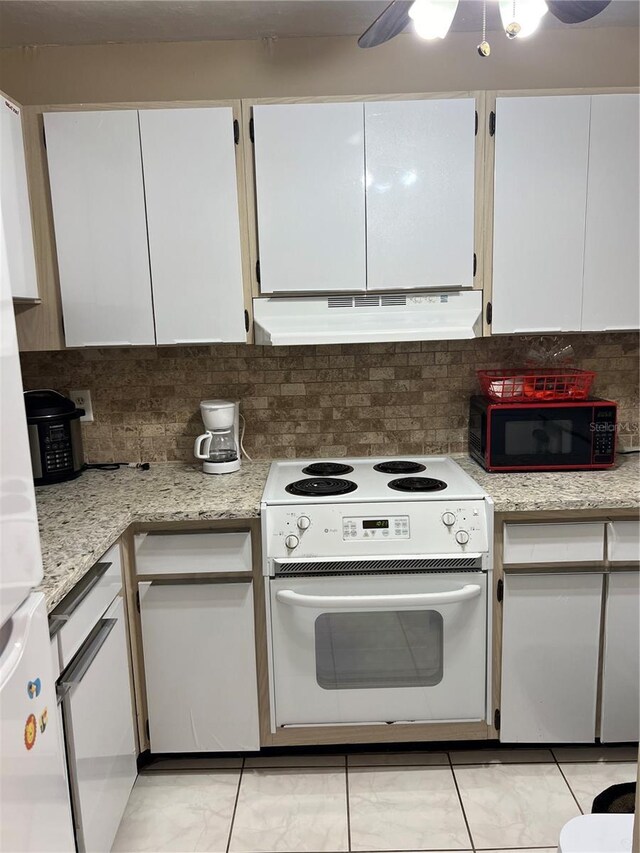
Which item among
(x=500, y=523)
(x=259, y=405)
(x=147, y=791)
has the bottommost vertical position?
(x=147, y=791)

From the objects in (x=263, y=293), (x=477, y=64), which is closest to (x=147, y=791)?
(x=263, y=293)

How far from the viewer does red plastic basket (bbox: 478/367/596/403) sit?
2.25 metres

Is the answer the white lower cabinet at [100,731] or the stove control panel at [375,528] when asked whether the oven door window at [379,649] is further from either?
the white lower cabinet at [100,731]

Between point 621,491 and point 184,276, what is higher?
point 184,276

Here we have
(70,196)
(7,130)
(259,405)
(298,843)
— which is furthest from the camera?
(259,405)

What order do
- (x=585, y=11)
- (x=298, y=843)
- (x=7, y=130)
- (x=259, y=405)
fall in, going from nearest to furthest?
(x=585, y=11)
(x=298, y=843)
(x=7, y=130)
(x=259, y=405)

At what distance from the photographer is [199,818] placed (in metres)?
1.92

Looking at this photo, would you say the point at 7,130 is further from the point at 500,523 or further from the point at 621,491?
the point at 621,491

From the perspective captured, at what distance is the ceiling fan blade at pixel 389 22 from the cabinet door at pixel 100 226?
2.93 feet

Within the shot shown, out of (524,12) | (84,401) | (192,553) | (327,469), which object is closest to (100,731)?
(192,553)

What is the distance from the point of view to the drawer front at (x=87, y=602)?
144cm

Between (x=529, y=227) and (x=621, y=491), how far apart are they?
940 millimetres

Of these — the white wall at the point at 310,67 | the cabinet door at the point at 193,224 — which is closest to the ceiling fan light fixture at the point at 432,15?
the cabinet door at the point at 193,224

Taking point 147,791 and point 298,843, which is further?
point 147,791
